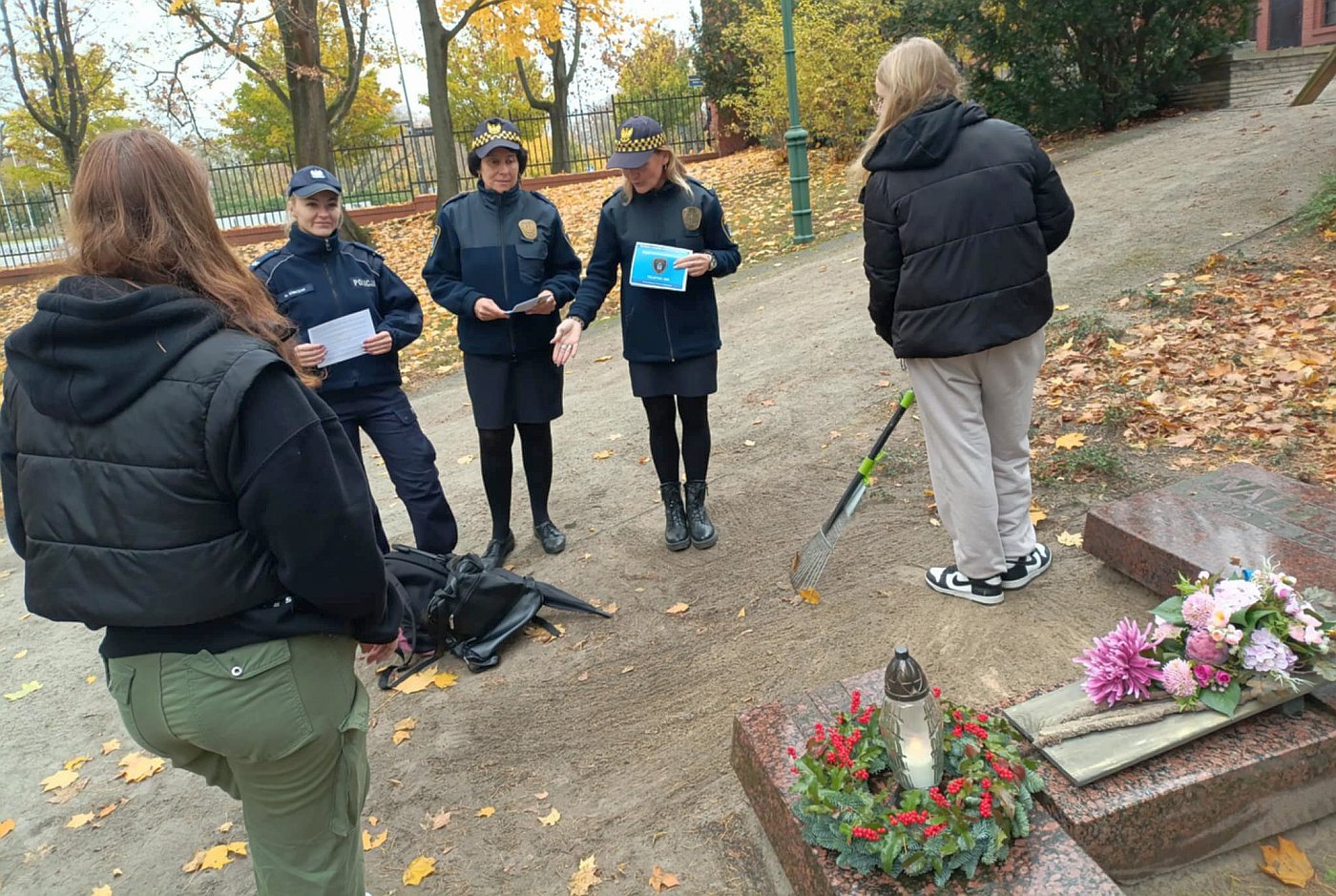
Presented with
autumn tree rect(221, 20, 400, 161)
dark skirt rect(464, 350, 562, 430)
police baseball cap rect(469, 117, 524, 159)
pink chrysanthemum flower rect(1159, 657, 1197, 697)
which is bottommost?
pink chrysanthemum flower rect(1159, 657, 1197, 697)

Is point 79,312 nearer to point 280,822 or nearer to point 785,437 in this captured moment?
point 280,822

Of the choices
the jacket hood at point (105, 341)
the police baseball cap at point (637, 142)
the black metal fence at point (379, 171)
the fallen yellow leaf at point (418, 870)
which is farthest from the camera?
the black metal fence at point (379, 171)

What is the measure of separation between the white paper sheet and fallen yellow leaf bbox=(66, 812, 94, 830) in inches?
75.8

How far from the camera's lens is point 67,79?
19094mm

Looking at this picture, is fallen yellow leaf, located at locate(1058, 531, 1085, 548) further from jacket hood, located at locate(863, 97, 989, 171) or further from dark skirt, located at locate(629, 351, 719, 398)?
jacket hood, located at locate(863, 97, 989, 171)

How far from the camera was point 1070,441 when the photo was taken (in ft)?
16.0

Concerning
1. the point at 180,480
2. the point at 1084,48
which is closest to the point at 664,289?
the point at 180,480

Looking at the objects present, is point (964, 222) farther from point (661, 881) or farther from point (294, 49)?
point (294, 49)

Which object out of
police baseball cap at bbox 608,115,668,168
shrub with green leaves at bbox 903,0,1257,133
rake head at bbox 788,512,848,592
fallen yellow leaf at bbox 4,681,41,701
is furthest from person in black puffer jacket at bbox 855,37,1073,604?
shrub with green leaves at bbox 903,0,1257,133

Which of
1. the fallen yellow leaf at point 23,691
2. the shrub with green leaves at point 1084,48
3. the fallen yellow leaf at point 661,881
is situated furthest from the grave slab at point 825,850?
the shrub with green leaves at point 1084,48

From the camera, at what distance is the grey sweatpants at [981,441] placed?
3.44 metres

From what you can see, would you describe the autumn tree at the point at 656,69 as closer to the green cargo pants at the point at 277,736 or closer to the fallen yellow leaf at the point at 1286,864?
the fallen yellow leaf at the point at 1286,864

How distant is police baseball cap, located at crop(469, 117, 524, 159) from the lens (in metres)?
4.21

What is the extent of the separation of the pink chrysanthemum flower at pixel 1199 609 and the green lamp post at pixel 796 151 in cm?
828
